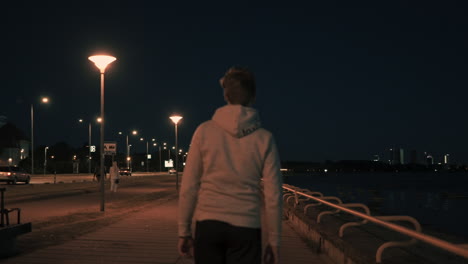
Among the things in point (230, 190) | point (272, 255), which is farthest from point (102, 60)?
point (272, 255)

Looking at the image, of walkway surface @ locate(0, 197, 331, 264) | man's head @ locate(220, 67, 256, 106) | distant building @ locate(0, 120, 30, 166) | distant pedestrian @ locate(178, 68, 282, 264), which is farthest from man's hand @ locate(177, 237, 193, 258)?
distant building @ locate(0, 120, 30, 166)

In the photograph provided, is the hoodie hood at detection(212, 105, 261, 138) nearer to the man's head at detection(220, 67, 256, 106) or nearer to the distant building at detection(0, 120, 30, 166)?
the man's head at detection(220, 67, 256, 106)

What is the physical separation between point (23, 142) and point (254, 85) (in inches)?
5861

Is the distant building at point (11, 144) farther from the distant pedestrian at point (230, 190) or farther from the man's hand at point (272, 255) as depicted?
the man's hand at point (272, 255)

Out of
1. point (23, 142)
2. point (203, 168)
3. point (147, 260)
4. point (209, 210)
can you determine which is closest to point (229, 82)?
point (203, 168)

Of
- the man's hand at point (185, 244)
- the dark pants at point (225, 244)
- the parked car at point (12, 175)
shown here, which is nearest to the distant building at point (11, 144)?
the parked car at point (12, 175)

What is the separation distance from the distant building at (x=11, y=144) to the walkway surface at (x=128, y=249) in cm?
12303

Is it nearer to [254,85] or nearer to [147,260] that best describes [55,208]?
[147,260]

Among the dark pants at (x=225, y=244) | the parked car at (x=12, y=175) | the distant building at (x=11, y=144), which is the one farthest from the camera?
the distant building at (x=11, y=144)

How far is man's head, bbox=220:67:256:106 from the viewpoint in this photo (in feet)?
10.9

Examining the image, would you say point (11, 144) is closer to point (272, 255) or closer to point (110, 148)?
point (110, 148)

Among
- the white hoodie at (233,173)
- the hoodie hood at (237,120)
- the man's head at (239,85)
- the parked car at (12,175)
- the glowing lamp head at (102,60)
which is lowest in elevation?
the parked car at (12,175)

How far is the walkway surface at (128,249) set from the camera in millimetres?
7840

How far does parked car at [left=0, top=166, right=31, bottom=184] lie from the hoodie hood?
139 ft
